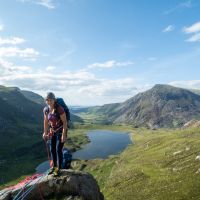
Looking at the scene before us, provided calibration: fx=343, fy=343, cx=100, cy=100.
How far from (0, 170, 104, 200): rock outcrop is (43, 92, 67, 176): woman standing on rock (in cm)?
66

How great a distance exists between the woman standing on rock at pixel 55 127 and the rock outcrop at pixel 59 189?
0.66 meters

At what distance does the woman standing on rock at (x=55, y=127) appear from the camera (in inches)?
825

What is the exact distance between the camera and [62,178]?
22.5 m

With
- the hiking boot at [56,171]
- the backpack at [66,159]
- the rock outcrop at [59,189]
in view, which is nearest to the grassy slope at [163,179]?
the backpack at [66,159]

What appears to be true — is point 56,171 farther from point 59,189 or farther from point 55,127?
point 55,127

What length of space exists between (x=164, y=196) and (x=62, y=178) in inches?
1081

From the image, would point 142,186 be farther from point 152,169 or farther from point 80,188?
point 80,188

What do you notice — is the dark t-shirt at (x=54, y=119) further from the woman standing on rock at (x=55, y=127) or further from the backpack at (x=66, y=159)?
the backpack at (x=66, y=159)

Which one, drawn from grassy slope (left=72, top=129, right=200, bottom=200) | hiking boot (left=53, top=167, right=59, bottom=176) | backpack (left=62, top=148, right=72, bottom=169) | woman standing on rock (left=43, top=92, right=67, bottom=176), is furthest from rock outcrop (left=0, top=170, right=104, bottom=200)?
grassy slope (left=72, top=129, right=200, bottom=200)

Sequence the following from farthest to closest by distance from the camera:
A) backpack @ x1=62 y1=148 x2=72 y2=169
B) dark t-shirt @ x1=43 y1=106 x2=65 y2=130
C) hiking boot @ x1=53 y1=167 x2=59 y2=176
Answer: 1. backpack @ x1=62 y1=148 x2=72 y2=169
2. hiking boot @ x1=53 y1=167 x2=59 y2=176
3. dark t-shirt @ x1=43 y1=106 x2=65 y2=130

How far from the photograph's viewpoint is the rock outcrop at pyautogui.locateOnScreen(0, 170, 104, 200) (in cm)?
2219

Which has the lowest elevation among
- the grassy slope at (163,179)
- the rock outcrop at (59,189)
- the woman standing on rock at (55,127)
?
the grassy slope at (163,179)

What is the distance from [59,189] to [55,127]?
161 inches

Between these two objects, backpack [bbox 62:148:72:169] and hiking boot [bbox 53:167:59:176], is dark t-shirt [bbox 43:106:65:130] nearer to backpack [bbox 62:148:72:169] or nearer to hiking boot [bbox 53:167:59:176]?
hiking boot [bbox 53:167:59:176]
